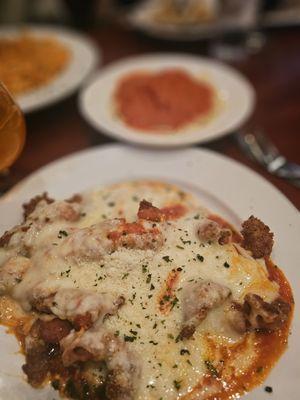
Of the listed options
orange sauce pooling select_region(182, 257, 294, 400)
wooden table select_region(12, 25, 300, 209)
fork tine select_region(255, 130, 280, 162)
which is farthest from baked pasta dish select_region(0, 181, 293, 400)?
fork tine select_region(255, 130, 280, 162)

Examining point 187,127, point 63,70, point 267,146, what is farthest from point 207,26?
point 267,146

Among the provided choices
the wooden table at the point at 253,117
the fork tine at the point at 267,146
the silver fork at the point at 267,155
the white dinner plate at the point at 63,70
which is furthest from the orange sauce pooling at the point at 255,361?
the white dinner plate at the point at 63,70

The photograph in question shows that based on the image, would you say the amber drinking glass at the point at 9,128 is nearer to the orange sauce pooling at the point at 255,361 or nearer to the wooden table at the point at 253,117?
the wooden table at the point at 253,117

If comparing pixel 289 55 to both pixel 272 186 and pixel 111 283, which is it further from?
pixel 111 283

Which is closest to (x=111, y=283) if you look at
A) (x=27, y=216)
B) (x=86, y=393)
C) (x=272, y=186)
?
(x=86, y=393)

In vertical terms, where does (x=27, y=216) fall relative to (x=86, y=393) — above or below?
above

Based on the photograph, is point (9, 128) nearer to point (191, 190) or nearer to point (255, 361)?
point (191, 190)

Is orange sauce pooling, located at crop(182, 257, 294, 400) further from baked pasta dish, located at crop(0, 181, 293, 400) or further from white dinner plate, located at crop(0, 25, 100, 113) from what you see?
white dinner plate, located at crop(0, 25, 100, 113)
